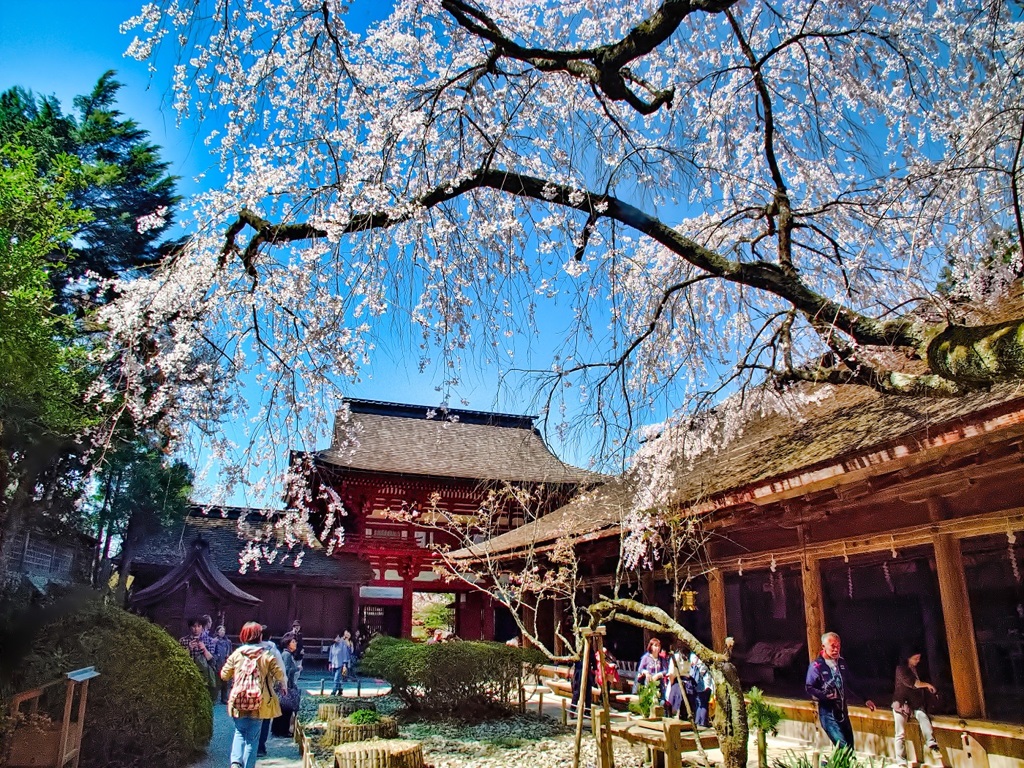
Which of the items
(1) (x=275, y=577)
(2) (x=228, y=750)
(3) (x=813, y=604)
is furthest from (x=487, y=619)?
(3) (x=813, y=604)

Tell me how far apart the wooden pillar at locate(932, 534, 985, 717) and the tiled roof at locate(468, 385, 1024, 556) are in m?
1.24

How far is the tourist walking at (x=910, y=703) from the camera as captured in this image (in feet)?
18.7

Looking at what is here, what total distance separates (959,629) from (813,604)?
1670 millimetres

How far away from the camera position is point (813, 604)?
713 centimetres

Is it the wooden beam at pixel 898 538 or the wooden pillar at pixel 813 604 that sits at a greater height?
the wooden beam at pixel 898 538

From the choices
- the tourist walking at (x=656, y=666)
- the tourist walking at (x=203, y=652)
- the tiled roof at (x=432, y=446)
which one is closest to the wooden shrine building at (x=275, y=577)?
the tiled roof at (x=432, y=446)

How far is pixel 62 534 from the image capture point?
15047 millimetres

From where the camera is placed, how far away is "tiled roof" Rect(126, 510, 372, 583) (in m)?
17.7

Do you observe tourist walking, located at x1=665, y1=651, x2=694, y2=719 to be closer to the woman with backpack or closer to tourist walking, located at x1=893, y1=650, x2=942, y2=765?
tourist walking, located at x1=893, y1=650, x2=942, y2=765

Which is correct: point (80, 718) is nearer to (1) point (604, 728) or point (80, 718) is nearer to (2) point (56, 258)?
(1) point (604, 728)

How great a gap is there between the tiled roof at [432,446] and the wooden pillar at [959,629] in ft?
45.8

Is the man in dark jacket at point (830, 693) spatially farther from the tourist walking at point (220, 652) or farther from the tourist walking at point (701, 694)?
Result: the tourist walking at point (220, 652)

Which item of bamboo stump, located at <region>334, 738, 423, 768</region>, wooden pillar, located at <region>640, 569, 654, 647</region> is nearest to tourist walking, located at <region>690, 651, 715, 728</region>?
wooden pillar, located at <region>640, 569, 654, 647</region>

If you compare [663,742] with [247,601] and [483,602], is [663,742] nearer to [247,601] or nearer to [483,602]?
[247,601]
